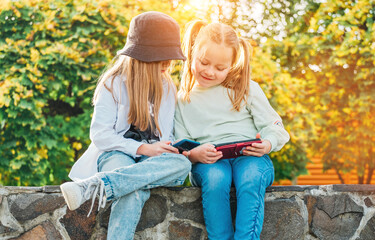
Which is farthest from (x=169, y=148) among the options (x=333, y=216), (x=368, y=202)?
(x=368, y=202)

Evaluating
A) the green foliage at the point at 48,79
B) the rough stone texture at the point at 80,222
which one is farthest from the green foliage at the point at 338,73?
the rough stone texture at the point at 80,222

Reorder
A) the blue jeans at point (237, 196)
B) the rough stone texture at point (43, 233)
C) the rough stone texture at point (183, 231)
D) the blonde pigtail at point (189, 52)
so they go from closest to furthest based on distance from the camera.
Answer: the blue jeans at point (237, 196) < the rough stone texture at point (43, 233) < the rough stone texture at point (183, 231) < the blonde pigtail at point (189, 52)

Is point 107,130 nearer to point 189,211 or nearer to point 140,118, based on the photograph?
point 140,118

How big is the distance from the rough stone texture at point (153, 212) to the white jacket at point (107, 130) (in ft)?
0.88

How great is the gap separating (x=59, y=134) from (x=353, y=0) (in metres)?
5.42

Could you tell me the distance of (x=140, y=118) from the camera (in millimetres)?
2523

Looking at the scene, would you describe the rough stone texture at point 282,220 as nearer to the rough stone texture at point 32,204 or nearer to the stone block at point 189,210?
the stone block at point 189,210

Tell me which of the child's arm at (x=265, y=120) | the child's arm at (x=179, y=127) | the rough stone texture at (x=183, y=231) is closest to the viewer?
the rough stone texture at (x=183, y=231)

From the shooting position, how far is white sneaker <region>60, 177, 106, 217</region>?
1955 mm

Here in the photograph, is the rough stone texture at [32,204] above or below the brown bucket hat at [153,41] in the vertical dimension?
below

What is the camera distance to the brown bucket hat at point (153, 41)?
101 inches

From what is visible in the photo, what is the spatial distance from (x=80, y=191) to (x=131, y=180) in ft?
0.82

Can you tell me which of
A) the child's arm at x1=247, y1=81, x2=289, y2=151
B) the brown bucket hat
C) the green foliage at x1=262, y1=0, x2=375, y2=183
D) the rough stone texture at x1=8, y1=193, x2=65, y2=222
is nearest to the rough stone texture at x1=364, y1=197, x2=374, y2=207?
the child's arm at x1=247, y1=81, x2=289, y2=151

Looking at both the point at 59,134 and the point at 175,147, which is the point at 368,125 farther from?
the point at 175,147
